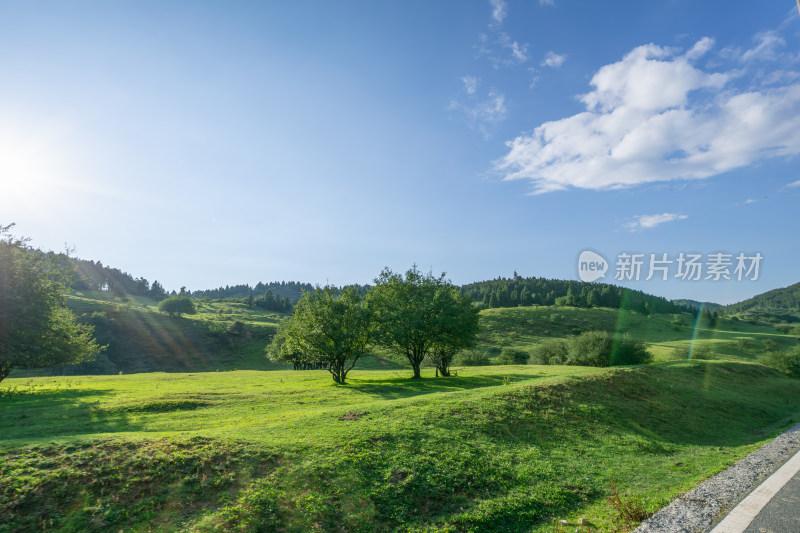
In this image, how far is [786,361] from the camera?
2445 inches

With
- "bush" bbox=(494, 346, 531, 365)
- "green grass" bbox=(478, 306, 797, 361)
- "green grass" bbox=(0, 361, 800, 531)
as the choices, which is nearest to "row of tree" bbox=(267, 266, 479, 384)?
"green grass" bbox=(0, 361, 800, 531)

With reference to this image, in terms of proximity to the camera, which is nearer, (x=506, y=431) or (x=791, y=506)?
(x=791, y=506)

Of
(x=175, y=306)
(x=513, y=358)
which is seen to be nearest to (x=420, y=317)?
(x=513, y=358)

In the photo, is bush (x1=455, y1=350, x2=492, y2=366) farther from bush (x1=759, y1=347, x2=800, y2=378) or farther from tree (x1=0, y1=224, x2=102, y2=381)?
tree (x1=0, y1=224, x2=102, y2=381)

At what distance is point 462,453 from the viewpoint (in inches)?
589

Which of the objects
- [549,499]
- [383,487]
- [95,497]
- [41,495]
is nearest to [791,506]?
[549,499]

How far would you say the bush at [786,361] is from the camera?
61031mm

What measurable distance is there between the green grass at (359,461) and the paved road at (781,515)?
114 inches

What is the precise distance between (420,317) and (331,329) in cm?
1064

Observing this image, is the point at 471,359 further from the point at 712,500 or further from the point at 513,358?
the point at 712,500

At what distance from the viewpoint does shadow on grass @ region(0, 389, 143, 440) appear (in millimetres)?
18589

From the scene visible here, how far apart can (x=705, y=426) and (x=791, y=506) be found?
67.9 feet

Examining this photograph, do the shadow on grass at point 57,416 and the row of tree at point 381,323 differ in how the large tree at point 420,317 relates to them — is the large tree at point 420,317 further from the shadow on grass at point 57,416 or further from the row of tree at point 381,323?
the shadow on grass at point 57,416

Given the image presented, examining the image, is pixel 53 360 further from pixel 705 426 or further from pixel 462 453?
pixel 705 426
